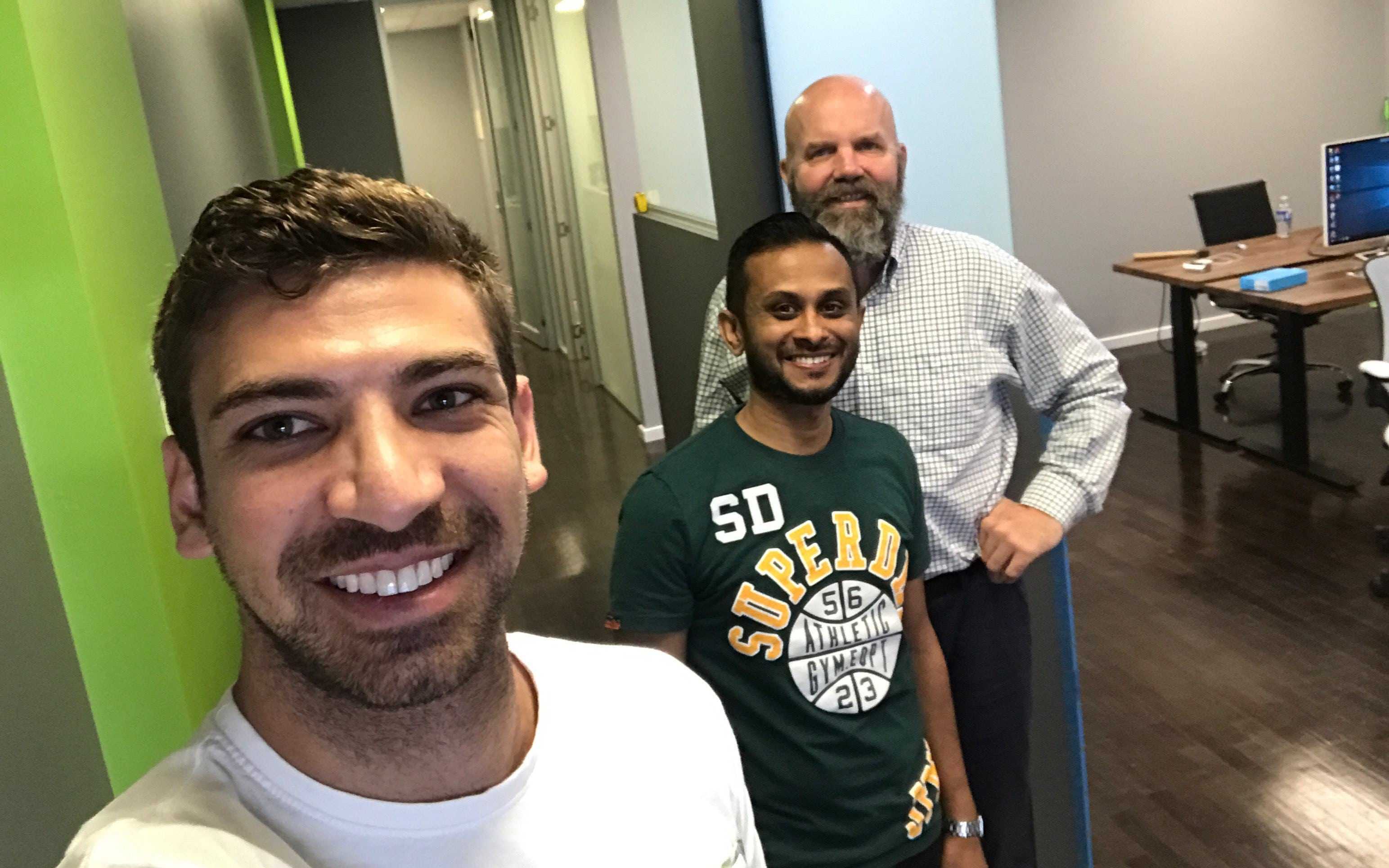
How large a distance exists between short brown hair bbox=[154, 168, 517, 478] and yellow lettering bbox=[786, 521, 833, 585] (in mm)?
794

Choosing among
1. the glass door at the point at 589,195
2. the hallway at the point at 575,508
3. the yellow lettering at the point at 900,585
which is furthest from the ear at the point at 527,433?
the glass door at the point at 589,195

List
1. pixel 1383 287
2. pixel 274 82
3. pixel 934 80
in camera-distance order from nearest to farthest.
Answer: pixel 934 80
pixel 1383 287
pixel 274 82

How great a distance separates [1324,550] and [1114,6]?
426 cm

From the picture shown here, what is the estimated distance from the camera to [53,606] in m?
1.08

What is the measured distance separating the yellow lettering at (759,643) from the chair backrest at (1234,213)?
18.3ft

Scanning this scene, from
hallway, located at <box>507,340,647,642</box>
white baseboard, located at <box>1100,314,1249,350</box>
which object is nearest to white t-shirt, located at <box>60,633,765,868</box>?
hallway, located at <box>507,340,647,642</box>

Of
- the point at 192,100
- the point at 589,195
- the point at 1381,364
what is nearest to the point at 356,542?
the point at 192,100

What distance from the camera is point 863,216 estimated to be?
6.79 ft

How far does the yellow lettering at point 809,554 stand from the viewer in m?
1.69

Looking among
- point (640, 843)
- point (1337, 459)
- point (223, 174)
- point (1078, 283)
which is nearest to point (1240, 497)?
point (1337, 459)

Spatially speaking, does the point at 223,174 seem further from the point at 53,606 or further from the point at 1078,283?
the point at 1078,283

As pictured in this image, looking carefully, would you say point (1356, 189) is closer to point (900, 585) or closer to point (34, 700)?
point (900, 585)

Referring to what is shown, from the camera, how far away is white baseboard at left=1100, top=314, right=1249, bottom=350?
7820 mm

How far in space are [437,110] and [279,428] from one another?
11.4m
